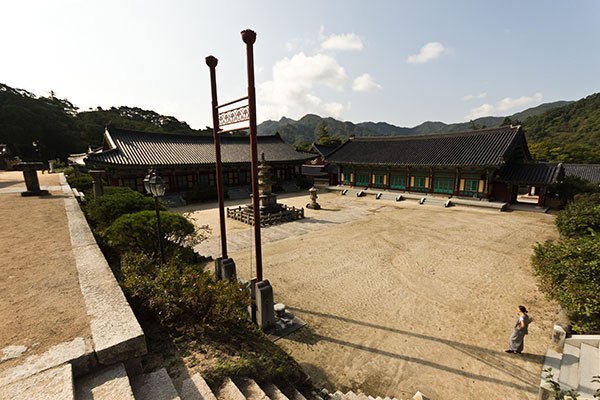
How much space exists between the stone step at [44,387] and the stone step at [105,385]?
0.52 feet

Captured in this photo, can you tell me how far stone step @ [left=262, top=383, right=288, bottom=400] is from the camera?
360 cm

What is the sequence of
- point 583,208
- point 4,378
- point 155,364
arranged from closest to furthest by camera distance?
point 4,378
point 155,364
point 583,208

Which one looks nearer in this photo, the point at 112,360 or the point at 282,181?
the point at 112,360

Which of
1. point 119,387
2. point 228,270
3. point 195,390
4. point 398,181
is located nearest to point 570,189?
point 398,181

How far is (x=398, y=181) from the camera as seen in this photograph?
86.4ft

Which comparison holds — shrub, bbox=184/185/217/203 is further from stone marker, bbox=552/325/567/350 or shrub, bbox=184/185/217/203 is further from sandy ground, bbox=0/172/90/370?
stone marker, bbox=552/325/567/350

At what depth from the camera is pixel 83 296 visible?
3.64m

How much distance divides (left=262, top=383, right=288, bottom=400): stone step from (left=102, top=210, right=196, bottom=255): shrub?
525 cm

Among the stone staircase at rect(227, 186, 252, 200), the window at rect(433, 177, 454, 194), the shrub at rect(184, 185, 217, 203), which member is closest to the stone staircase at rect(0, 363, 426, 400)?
the shrub at rect(184, 185, 217, 203)

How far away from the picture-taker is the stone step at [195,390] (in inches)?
110

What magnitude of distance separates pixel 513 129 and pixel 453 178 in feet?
19.8

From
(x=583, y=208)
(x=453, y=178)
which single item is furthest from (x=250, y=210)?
(x=453, y=178)

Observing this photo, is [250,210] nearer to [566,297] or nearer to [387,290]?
[387,290]

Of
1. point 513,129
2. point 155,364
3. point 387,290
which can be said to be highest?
point 513,129
